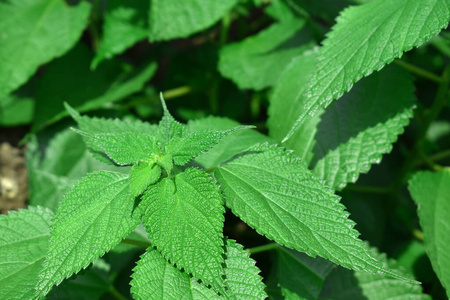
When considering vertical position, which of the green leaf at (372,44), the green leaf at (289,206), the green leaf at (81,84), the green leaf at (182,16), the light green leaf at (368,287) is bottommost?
the green leaf at (81,84)

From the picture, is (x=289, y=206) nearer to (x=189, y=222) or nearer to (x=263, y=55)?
(x=189, y=222)

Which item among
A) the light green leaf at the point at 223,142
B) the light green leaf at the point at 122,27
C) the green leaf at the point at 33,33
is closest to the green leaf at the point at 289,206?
the light green leaf at the point at 223,142

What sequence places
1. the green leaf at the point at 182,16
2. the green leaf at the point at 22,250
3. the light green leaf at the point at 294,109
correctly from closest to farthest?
the green leaf at the point at 22,250, the light green leaf at the point at 294,109, the green leaf at the point at 182,16

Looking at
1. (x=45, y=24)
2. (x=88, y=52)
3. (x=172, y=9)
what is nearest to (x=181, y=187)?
(x=172, y=9)

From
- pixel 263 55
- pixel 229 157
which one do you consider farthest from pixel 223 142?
pixel 263 55

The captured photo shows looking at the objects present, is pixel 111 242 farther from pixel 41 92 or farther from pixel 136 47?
pixel 136 47

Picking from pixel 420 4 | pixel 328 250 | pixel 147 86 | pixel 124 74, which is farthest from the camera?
pixel 147 86

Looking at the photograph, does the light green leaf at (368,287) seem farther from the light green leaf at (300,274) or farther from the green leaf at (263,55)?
the green leaf at (263,55)
